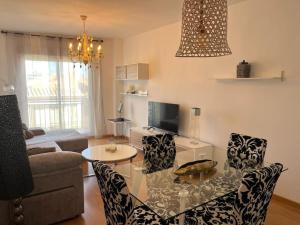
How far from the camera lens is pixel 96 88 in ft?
21.0

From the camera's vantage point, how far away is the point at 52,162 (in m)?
2.46

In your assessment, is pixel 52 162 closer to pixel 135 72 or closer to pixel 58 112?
pixel 135 72

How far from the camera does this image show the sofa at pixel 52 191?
2377 millimetres

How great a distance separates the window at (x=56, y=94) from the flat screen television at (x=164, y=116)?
213 centimetres

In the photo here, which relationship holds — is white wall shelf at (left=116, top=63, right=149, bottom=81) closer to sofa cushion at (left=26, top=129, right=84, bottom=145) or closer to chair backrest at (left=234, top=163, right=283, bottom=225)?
sofa cushion at (left=26, top=129, right=84, bottom=145)

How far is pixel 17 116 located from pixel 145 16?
10.0 ft

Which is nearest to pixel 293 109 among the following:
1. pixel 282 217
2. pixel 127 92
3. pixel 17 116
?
pixel 282 217

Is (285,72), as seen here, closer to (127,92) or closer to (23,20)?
(127,92)

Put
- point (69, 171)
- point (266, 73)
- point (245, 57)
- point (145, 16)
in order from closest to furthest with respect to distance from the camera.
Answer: point (69, 171) → point (266, 73) → point (245, 57) → point (145, 16)

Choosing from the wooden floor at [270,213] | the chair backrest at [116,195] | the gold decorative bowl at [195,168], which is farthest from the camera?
the wooden floor at [270,213]

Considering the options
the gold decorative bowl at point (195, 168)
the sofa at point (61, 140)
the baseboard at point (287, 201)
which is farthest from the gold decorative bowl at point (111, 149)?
the baseboard at point (287, 201)

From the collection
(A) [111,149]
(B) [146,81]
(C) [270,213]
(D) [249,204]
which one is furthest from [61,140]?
(D) [249,204]

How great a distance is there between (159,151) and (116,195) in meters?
1.34

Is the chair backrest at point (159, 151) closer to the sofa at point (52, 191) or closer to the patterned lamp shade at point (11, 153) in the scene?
the sofa at point (52, 191)
